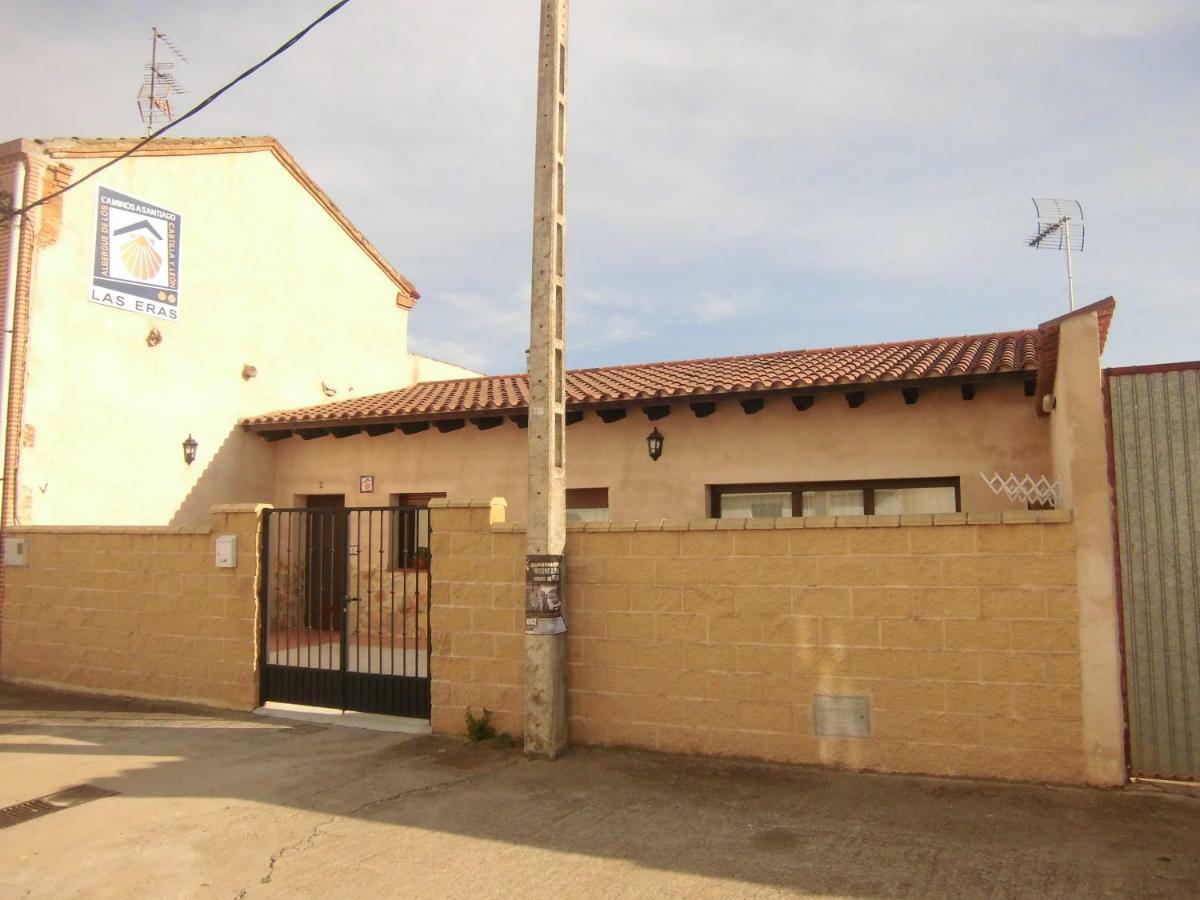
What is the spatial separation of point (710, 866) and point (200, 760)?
4490 mm

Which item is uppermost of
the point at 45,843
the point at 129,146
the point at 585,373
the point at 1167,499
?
the point at 129,146

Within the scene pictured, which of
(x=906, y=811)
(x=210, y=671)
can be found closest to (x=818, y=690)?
(x=906, y=811)

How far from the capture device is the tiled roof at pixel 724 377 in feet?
31.3

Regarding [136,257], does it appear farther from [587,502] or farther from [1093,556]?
[1093,556]

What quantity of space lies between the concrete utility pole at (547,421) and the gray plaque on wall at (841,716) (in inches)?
77.3

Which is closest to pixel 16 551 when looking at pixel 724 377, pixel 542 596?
pixel 542 596

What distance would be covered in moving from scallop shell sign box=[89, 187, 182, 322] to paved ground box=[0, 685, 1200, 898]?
7.37m

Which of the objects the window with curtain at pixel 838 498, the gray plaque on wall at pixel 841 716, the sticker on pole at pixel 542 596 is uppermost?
the window with curtain at pixel 838 498

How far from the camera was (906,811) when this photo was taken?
17.1 feet

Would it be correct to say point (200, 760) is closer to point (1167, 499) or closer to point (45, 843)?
point (45, 843)

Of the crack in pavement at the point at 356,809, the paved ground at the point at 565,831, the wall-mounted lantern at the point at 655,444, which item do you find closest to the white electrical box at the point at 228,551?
the paved ground at the point at 565,831

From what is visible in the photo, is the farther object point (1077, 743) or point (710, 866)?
point (1077, 743)

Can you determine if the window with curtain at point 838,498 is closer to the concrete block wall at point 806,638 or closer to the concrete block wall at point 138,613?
the concrete block wall at point 806,638

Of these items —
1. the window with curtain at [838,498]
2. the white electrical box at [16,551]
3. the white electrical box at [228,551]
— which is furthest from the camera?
the white electrical box at [16,551]
